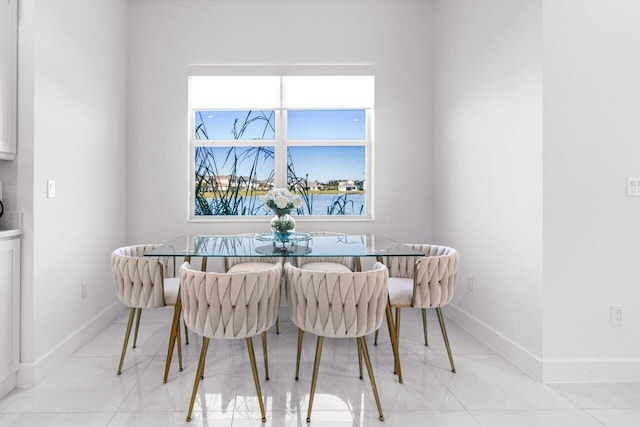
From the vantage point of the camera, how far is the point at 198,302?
5.71 ft

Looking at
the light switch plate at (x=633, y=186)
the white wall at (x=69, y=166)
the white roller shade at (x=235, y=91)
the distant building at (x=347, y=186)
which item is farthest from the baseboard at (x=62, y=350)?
the light switch plate at (x=633, y=186)

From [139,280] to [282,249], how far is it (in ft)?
2.94

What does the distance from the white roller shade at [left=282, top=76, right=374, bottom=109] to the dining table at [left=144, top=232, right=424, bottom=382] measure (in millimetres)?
1553

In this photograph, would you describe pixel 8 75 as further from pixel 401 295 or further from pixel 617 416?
pixel 617 416

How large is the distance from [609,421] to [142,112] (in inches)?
165

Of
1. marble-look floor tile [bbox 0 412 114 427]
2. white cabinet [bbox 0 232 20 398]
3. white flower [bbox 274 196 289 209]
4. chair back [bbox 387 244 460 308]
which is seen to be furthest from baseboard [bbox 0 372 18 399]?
chair back [bbox 387 244 460 308]

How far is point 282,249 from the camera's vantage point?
7.36ft

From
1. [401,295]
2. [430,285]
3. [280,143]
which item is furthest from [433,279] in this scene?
[280,143]

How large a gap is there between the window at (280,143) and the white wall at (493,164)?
0.84 m

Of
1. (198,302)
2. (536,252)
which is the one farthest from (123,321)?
(536,252)

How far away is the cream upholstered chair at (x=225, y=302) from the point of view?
1.71 meters

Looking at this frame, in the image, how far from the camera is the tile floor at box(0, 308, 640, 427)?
179 cm

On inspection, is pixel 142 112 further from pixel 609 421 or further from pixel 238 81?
pixel 609 421

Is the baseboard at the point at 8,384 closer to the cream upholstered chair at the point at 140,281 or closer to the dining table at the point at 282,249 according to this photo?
the cream upholstered chair at the point at 140,281
